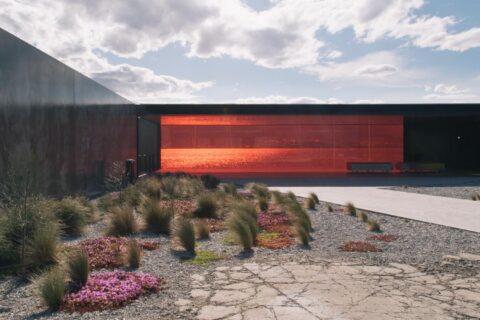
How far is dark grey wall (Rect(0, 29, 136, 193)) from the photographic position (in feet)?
28.0

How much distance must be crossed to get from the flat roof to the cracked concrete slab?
56.7ft

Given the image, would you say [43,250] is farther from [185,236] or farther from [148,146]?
[148,146]

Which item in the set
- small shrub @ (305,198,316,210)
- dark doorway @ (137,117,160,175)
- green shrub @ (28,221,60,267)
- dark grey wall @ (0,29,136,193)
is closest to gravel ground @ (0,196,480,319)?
green shrub @ (28,221,60,267)

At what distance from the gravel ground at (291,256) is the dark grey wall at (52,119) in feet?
8.68

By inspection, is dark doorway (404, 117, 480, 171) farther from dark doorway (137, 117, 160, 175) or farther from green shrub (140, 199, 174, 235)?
green shrub (140, 199, 174, 235)

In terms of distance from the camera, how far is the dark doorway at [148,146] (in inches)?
874

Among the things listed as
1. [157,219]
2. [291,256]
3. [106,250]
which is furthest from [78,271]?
[157,219]

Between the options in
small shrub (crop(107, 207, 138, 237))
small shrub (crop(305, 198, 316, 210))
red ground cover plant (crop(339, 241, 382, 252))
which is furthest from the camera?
small shrub (crop(305, 198, 316, 210))

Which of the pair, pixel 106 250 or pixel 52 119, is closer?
pixel 106 250

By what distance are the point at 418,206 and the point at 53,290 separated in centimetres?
951

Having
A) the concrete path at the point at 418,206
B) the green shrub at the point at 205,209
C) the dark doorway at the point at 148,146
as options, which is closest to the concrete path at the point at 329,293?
the concrete path at the point at 418,206

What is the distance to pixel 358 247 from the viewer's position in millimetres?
6320

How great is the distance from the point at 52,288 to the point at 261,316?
198 cm

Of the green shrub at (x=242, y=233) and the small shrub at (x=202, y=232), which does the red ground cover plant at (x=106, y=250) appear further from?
the green shrub at (x=242, y=233)
